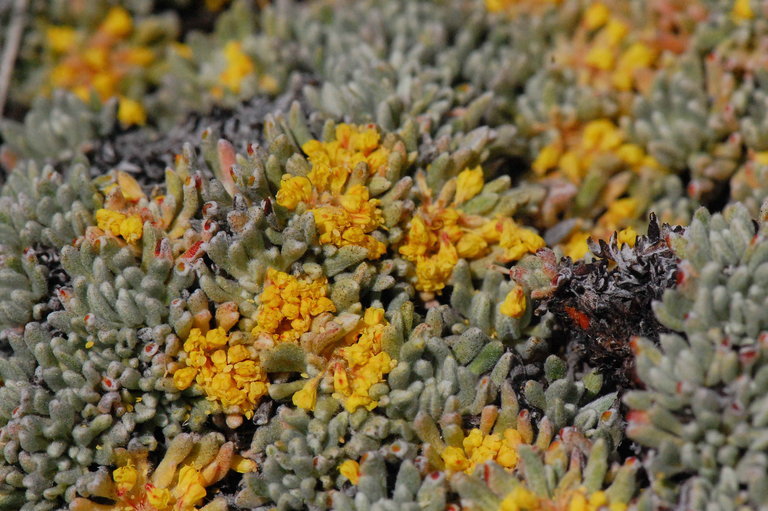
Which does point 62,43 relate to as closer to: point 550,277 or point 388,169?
point 388,169

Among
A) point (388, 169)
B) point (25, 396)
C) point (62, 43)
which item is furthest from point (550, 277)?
point (62, 43)

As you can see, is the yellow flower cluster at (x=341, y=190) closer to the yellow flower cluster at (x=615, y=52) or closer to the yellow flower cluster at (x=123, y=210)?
the yellow flower cluster at (x=123, y=210)

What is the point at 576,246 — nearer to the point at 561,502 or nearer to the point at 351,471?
the point at 561,502

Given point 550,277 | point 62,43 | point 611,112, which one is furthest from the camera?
point 62,43

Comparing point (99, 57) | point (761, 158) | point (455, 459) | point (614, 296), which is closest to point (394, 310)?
point (455, 459)

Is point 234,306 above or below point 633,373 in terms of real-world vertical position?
above

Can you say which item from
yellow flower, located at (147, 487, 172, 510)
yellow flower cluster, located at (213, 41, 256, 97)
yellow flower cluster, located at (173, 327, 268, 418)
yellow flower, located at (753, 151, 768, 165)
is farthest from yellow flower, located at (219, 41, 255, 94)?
yellow flower, located at (753, 151, 768, 165)

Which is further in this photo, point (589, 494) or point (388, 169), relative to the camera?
point (388, 169)
